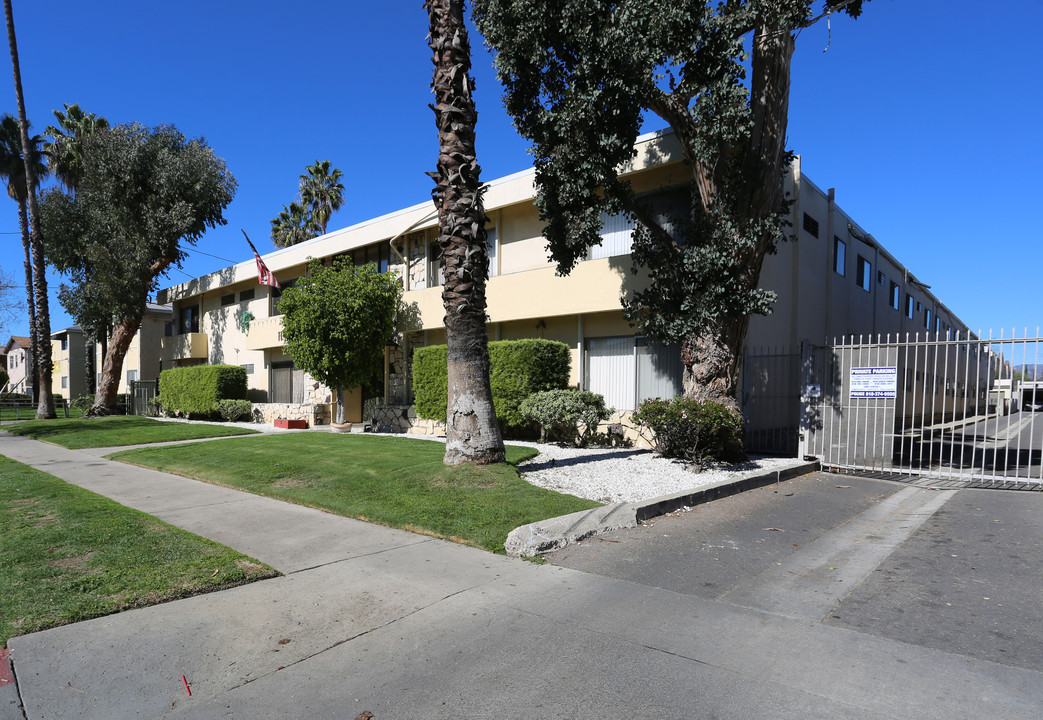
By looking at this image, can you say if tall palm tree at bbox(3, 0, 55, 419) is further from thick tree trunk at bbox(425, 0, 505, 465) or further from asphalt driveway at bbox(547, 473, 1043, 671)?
asphalt driveway at bbox(547, 473, 1043, 671)

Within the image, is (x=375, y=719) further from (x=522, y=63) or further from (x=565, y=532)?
(x=522, y=63)

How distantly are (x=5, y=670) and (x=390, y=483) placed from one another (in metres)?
5.40

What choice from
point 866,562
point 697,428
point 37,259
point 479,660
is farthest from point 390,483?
point 37,259

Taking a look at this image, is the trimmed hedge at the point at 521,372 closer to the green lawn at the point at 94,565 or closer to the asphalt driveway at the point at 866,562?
the asphalt driveway at the point at 866,562

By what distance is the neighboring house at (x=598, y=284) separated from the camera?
1402 centimetres

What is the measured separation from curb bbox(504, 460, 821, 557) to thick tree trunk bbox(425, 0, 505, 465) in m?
2.63

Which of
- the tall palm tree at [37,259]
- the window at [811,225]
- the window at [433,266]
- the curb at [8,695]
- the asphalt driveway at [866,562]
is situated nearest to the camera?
the curb at [8,695]

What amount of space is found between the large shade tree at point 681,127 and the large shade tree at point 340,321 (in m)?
7.69

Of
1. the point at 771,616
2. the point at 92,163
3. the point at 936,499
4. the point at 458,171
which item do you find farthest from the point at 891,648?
the point at 92,163

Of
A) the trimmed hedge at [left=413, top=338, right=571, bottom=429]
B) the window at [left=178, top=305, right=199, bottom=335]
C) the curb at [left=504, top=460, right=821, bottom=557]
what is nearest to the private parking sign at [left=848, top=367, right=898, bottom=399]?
the curb at [left=504, top=460, right=821, bottom=557]

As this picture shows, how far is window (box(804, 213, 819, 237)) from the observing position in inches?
612

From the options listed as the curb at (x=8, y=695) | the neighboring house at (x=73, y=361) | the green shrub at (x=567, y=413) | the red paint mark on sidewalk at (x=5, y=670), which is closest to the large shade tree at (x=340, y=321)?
the green shrub at (x=567, y=413)

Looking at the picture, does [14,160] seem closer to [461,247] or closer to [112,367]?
[112,367]

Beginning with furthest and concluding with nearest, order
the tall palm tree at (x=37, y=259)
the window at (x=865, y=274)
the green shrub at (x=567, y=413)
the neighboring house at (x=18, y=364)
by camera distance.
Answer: the neighboring house at (x=18, y=364) < the tall palm tree at (x=37, y=259) < the window at (x=865, y=274) < the green shrub at (x=567, y=413)
